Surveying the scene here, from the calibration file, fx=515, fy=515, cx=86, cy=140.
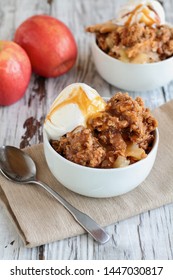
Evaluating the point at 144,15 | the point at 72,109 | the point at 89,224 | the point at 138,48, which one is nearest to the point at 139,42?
the point at 138,48

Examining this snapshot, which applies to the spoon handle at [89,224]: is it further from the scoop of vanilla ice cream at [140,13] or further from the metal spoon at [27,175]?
the scoop of vanilla ice cream at [140,13]

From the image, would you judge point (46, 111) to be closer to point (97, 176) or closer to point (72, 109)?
point (72, 109)

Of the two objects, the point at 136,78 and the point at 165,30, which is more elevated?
the point at 165,30

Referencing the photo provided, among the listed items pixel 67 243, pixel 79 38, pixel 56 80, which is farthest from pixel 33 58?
pixel 67 243

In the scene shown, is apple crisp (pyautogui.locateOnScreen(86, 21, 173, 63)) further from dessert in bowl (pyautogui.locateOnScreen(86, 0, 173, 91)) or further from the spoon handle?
the spoon handle

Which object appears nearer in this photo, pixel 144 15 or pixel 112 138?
pixel 112 138
